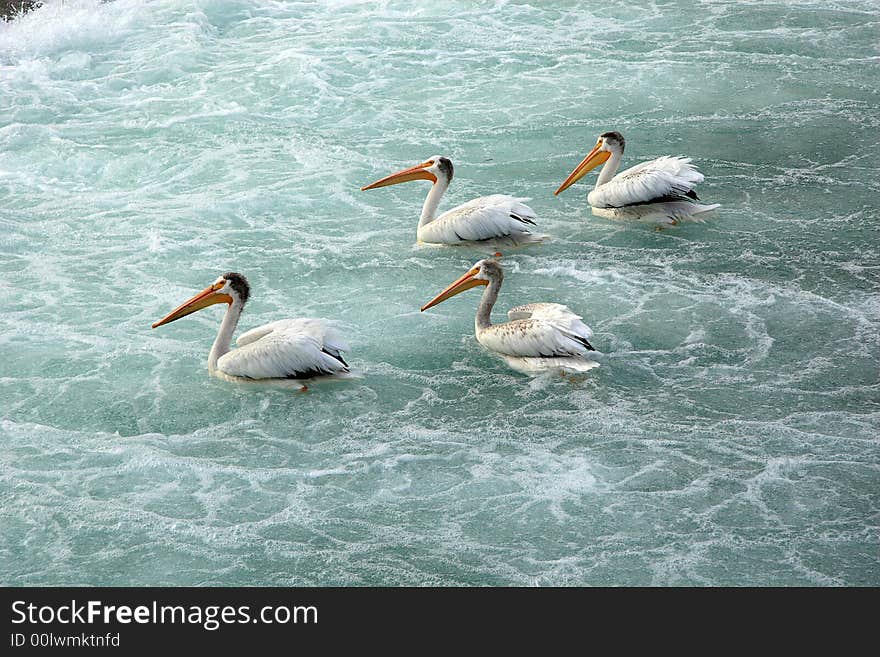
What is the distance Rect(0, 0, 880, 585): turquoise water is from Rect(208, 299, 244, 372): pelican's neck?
0.16 m

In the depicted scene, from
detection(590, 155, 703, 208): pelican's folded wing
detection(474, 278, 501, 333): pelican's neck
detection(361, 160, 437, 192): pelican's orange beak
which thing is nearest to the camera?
detection(474, 278, 501, 333): pelican's neck

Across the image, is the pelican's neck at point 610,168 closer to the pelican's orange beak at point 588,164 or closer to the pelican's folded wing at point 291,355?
the pelican's orange beak at point 588,164

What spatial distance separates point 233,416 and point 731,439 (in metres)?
2.21

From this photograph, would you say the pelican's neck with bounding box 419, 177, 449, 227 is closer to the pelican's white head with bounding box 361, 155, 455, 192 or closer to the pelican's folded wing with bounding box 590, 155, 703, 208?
the pelican's white head with bounding box 361, 155, 455, 192

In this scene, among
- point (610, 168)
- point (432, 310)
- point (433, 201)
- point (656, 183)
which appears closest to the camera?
point (432, 310)

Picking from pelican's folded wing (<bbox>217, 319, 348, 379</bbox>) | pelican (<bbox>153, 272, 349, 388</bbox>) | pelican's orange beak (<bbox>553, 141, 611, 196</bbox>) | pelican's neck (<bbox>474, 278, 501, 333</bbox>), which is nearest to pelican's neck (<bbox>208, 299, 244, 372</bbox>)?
pelican (<bbox>153, 272, 349, 388</bbox>)

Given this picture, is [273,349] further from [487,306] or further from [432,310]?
[432,310]

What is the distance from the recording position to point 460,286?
5.82m

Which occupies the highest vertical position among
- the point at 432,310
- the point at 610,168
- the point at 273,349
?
the point at 610,168

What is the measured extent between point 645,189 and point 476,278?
1616mm

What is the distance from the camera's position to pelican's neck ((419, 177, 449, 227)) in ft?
22.6

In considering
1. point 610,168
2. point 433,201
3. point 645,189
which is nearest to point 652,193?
point 645,189

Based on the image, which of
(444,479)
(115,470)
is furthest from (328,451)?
(115,470)
